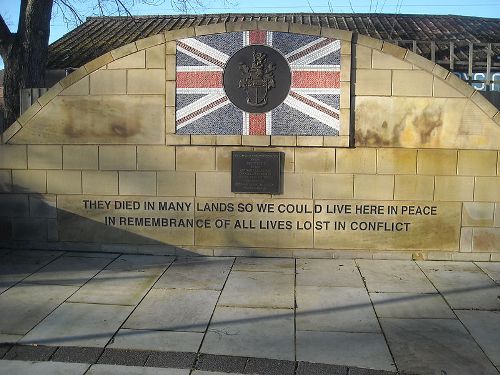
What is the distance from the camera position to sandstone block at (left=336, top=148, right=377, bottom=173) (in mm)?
6816

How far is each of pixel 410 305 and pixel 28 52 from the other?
930cm

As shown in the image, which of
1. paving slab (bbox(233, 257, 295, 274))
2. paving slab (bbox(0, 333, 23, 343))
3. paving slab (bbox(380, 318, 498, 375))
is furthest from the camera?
paving slab (bbox(233, 257, 295, 274))

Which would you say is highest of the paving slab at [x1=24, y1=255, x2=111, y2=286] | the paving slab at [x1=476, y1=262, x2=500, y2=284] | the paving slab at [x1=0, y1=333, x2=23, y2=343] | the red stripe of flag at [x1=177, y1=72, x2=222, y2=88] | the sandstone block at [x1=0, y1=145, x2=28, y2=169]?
the red stripe of flag at [x1=177, y1=72, x2=222, y2=88]

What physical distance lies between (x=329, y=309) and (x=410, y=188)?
254 cm

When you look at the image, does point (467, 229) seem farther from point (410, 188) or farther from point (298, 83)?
point (298, 83)

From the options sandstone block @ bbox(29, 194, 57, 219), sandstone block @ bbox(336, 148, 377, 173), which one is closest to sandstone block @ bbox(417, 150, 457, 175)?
sandstone block @ bbox(336, 148, 377, 173)

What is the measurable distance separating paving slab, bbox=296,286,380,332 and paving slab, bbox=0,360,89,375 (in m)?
1.91

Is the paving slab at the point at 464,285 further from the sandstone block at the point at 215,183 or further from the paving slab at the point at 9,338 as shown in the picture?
the paving slab at the point at 9,338

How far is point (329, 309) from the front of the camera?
5.05m

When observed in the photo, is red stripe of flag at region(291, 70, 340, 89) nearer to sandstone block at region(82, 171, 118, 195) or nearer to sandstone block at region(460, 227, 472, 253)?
sandstone block at region(460, 227, 472, 253)

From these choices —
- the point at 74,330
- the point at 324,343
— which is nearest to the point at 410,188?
the point at 324,343

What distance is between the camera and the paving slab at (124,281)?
5297 millimetres

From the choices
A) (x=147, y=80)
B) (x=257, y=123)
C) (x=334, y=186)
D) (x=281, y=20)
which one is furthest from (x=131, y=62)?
(x=281, y=20)

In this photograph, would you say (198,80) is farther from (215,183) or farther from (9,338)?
(9,338)
